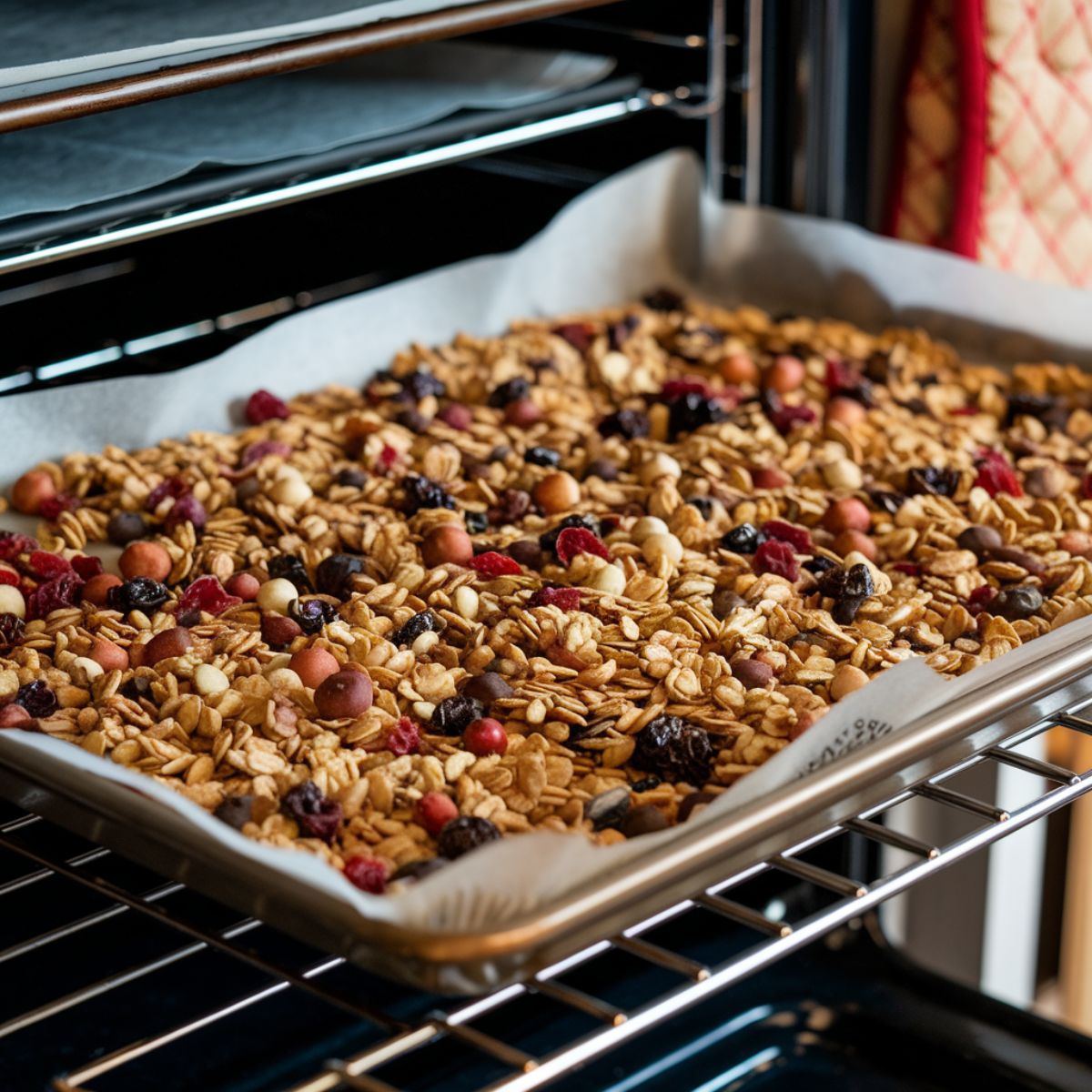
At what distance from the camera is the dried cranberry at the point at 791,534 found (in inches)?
41.5

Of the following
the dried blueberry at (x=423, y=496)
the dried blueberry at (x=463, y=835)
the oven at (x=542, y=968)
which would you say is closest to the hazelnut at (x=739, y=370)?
the oven at (x=542, y=968)

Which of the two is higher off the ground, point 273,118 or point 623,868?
point 273,118

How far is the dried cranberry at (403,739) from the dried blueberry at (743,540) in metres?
0.29

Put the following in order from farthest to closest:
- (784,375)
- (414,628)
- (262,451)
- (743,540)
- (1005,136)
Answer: (1005,136), (784,375), (262,451), (743,540), (414,628)

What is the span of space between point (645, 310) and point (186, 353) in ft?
1.35

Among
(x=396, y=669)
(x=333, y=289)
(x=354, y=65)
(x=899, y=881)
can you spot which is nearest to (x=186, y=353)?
(x=333, y=289)

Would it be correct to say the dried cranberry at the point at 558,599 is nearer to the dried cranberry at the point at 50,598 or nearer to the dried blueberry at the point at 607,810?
the dried blueberry at the point at 607,810

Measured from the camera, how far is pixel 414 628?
0.95 meters

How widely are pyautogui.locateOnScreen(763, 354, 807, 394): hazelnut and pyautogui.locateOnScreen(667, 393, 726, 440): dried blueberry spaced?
79 mm

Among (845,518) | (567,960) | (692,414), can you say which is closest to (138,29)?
(692,414)

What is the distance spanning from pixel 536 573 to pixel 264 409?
313 millimetres

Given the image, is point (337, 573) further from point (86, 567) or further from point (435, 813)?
point (435, 813)

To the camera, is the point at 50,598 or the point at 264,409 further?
the point at 264,409

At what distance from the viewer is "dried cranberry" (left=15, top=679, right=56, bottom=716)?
88 cm
